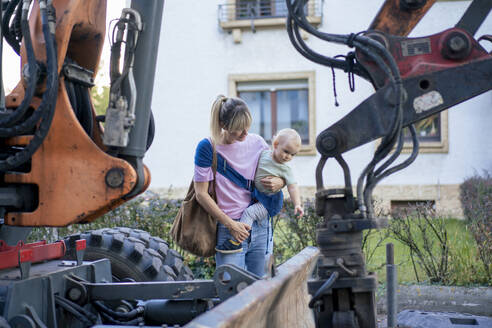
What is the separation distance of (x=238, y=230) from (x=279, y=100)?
39.1ft

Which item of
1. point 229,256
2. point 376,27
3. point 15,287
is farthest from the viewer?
point 229,256

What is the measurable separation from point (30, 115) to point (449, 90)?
6.20 ft

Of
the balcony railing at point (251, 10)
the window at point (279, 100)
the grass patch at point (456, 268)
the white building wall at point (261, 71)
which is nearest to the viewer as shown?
the grass patch at point (456, 268)

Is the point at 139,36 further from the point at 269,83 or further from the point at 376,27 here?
the point at 269,83

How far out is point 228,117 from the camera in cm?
354

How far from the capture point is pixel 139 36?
2643mm

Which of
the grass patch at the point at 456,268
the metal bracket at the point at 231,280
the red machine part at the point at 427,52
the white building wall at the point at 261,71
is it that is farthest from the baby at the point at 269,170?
the white building wall at the point at 261,71

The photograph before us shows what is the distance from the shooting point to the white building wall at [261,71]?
14062 mm

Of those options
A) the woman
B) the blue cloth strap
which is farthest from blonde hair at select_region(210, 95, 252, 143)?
the blue cloth strap

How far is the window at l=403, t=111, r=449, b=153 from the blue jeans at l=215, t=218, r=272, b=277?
11.0m

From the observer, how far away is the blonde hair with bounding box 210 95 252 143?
3525 millimetres

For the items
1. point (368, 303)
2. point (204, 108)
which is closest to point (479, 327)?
point (368, 303)

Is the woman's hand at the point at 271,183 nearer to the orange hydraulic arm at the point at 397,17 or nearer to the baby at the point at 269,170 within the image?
the baby at the point at 269,170

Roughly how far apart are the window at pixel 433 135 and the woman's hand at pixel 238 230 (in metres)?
11.2
